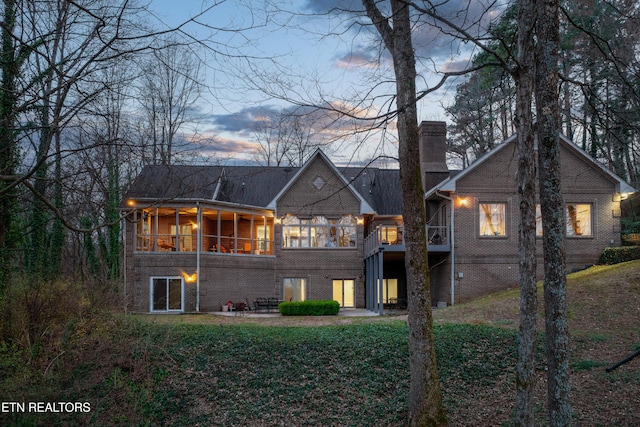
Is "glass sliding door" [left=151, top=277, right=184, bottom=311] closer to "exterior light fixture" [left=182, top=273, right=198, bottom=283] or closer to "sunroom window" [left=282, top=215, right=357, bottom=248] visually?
"exterior light fixture" [left=182, top=273, right=198, bottom=283]

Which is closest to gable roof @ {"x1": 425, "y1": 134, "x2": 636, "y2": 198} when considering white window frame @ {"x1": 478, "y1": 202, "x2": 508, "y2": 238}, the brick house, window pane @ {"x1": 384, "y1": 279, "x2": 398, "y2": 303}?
the brick house

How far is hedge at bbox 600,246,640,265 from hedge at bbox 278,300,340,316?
38.4ft

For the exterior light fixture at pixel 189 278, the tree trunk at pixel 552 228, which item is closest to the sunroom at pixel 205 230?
the exterior light fixture at pixel 189 278

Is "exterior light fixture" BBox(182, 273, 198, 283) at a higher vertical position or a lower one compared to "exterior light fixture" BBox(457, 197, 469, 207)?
lower

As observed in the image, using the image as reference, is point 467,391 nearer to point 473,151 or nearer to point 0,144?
point 0,144

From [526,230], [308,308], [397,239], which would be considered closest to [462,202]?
[397,239]

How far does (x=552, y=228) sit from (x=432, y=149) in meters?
21.1

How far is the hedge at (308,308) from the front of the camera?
76.0 feet

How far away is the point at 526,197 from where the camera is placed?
746 centimetres

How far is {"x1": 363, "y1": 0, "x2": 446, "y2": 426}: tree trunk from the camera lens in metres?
8.03

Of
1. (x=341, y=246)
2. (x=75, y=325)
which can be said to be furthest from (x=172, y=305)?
(x=75, y=325)

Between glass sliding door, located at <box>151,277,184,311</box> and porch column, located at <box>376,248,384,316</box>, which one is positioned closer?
porch column, located at <box>376,248,384,316</box>

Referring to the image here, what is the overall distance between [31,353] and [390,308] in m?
19.3

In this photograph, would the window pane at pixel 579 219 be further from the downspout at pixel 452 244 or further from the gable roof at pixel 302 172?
the gable roof at pixel 302 172
